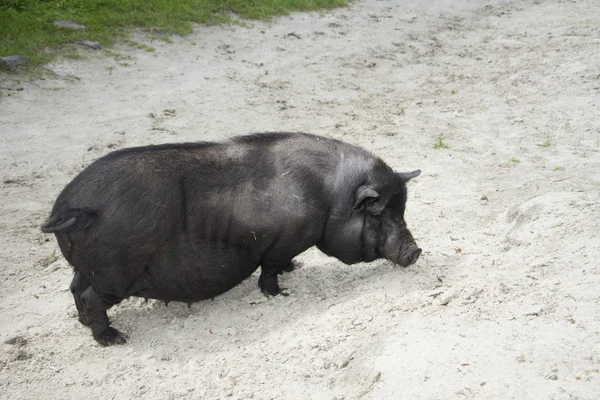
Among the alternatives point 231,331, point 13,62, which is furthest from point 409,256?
point 13,62

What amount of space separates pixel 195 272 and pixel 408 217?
2884 millimetres

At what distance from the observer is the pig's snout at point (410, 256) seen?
633 cm

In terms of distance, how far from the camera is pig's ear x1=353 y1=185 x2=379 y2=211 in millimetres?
6082

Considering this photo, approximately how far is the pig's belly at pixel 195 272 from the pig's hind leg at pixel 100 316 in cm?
28

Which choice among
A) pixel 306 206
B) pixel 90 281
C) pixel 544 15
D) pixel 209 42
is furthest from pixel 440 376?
pixel 544 15

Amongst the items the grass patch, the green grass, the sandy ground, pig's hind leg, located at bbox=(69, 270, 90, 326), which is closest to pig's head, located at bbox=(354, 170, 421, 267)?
the sandy ground

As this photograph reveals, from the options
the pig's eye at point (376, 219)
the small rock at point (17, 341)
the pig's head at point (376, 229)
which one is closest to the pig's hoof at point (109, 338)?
the small rock at point (17, 341)

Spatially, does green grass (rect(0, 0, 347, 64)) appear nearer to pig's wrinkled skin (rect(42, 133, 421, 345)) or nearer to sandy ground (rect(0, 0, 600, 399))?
sandy ground (rect(0, 0, 600, 399))

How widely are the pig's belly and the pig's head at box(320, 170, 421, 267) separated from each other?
856mm

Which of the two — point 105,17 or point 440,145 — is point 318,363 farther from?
point 105,17

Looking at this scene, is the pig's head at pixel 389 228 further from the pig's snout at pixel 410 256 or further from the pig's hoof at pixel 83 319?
the pig's hoof at pixel 83 319

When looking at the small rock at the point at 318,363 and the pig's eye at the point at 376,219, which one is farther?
the pig's eye at the point at 376,219

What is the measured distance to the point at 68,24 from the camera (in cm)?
1386

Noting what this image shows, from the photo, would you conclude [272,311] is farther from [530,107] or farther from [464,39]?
[464,39]
